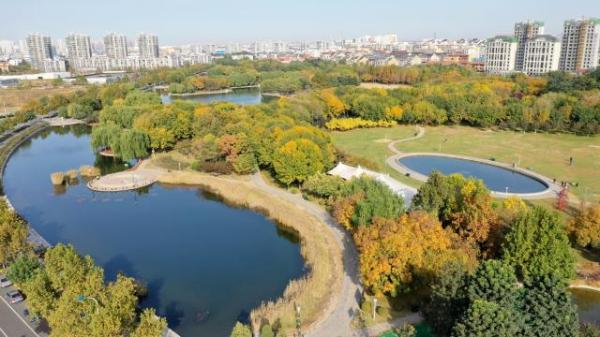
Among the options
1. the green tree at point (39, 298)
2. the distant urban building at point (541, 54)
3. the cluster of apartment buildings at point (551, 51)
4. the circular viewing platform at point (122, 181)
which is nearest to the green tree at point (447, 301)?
the green tree at point (39, 298)

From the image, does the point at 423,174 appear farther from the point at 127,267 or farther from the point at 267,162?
A: the point at 127,267

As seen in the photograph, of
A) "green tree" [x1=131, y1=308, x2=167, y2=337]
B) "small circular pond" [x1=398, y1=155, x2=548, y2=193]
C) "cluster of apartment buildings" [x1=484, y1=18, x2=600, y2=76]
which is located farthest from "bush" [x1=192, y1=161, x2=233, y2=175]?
"cluster of apartment buildings" [x1=484, y1=18, x2=600, y2=76]

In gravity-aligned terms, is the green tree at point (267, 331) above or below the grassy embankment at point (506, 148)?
below

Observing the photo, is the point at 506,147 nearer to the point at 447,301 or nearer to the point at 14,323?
the point at 447,301

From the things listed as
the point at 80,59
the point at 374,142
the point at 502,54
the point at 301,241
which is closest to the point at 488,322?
the point at 301,241

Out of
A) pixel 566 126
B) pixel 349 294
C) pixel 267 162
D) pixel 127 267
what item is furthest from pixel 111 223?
pixel 566 126

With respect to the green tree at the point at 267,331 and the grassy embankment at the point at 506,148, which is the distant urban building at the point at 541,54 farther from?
the green tree at the point at 267,331

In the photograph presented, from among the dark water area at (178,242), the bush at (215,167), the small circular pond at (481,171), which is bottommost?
the dark water area at (178,242)
